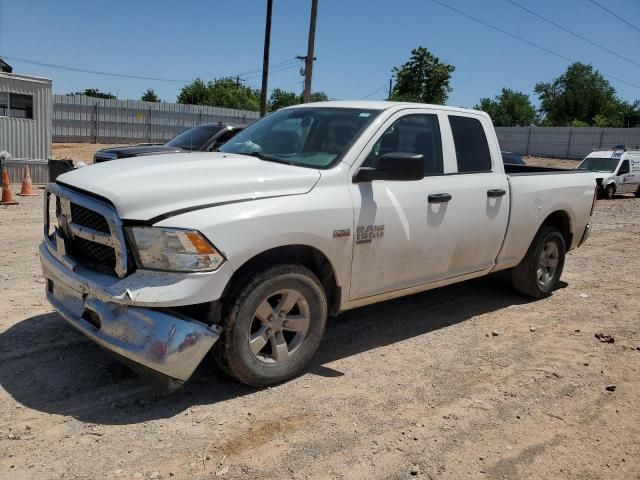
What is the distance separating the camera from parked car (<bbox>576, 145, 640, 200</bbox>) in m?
20.4

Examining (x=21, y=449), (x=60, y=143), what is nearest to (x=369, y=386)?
(x=21, y=449)

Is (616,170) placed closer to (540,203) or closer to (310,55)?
(310,55)

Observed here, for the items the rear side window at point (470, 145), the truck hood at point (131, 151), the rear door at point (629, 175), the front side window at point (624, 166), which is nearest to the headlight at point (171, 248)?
the rear side window at point (470, 145)

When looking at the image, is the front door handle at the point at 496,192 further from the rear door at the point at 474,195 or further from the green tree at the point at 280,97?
the green tree at the point at 280,97

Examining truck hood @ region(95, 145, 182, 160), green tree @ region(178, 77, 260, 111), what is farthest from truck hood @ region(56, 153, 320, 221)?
green tree @ region(178, 77, 260, 111)

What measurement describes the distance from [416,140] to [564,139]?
42807mm

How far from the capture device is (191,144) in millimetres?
11164

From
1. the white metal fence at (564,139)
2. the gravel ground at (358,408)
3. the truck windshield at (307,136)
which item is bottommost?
the gravel ground at (358,408)

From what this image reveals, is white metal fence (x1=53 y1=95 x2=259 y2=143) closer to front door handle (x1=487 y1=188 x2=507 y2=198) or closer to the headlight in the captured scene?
front door handle (x1=487 y1=188 x2=507 y2=198)

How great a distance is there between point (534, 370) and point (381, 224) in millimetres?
1677

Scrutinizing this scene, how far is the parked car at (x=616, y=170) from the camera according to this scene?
2042 centimetres

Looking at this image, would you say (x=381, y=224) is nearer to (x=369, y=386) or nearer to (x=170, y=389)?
(x=369, y=386)

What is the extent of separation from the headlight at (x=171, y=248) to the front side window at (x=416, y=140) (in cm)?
160

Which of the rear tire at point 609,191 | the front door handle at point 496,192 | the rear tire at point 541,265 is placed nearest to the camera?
the front door handle at point 496,192
